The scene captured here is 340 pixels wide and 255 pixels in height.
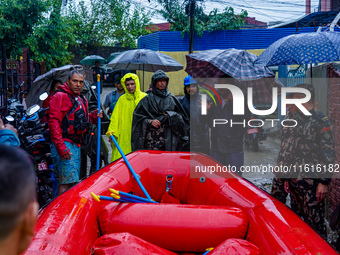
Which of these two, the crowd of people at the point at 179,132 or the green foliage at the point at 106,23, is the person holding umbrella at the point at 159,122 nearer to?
the crowd of people at the point at 179,132

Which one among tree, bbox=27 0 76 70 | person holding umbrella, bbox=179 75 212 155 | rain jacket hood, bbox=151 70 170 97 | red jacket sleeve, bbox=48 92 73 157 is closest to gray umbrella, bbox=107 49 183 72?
person holding umbrella, bbox=179 75 212 155

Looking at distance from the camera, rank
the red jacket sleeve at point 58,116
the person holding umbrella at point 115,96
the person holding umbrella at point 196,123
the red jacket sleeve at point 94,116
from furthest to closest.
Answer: the person holding umbrella at point 115,96
the person holding umbrella at point 196,123
the red jacket sleeve at point 94,116
the red jacket sleeve at point 58,116

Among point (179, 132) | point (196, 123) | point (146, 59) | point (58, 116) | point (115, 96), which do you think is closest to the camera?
point (58, 116)

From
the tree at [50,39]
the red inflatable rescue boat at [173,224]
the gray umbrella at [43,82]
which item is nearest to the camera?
the red inflatable rescue boat at [173,224]

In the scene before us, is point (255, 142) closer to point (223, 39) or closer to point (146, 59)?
point (146, 59)

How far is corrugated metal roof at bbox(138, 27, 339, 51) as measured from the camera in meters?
17.6

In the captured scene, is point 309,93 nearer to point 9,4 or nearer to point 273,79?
point 273,79

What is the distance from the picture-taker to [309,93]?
3510 mm

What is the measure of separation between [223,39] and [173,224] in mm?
16112

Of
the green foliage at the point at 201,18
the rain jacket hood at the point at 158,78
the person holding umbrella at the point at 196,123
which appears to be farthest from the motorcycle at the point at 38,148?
the green foliage at the point at 201,18

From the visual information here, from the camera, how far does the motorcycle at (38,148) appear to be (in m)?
4.50

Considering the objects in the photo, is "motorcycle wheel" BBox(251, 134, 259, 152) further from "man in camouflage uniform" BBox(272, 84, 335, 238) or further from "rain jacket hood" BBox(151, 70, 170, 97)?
"man in camouflage uniform" BBox(272, 84, 335, 238)

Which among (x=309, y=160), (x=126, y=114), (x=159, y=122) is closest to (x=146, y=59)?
(x=126, y=114)

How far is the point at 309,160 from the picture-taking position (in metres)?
3.53
